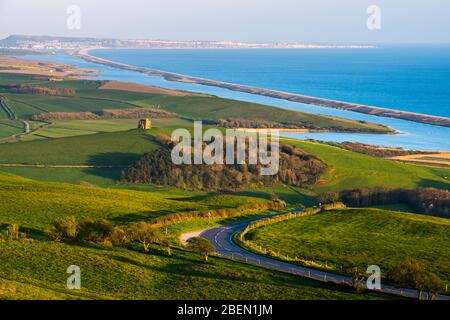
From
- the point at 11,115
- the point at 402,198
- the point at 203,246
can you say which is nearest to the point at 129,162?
the point at 402,198

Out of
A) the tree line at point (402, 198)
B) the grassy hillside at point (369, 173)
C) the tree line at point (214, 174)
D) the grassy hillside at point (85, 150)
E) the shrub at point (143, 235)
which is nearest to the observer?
the shrub at point (143, 235)

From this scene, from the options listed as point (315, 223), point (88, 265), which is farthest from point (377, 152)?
point (88, 265)

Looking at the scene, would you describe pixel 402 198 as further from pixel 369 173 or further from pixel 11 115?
pixel 11 115

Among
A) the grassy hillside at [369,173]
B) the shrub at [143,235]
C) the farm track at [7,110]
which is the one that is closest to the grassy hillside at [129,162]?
the grassy hillside at [369,173]

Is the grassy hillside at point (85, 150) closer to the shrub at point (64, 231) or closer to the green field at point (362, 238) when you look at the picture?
the green field at point (362, 238)

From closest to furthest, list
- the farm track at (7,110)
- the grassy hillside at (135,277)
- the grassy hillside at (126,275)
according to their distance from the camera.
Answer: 1. the grassy hillside at (135,277)
2. the grassy hillside at (126,275)
3. the farm track at (7,110)

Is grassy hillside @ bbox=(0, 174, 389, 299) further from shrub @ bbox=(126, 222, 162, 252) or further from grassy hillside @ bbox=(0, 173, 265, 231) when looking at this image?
shrub @ bbox=(126, 222, 162, 252)
